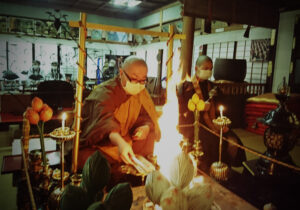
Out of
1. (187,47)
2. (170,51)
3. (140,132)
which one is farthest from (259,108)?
(170,51)

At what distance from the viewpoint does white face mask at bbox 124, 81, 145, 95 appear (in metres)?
A: 3.13

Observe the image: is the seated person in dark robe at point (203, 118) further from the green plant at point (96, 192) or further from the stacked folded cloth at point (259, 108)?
the green plant at point (96, 192)

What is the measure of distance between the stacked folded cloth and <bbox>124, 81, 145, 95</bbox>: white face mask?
4.94m

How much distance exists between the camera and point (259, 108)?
24.7ft

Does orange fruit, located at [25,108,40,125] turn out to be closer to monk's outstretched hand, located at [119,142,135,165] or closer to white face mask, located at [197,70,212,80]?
monk's outstretched hand, located at [119,142,135,165]

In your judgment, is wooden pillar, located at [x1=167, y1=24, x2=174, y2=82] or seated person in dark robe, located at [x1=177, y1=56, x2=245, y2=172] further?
seated person in dark robe, located at [x1=177, y1=56, x2=245, y2=172]

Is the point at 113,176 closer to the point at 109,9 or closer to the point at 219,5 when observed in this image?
the point at 219,5

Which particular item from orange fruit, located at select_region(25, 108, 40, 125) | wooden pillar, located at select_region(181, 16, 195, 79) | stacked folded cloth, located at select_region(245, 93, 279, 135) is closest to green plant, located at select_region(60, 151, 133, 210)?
orange fruit, located at select_region(25, 108, 40, 125)

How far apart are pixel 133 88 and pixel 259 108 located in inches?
227

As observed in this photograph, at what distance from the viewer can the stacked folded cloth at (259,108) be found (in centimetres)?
690

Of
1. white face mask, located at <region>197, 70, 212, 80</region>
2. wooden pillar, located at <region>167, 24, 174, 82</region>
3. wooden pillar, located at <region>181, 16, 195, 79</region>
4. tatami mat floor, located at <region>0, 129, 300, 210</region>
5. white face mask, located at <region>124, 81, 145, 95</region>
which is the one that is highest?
wooden pillar, located at <region>181, 16, 195, 79</region>

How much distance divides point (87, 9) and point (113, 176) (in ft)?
48.1

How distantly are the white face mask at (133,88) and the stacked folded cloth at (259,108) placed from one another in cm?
494

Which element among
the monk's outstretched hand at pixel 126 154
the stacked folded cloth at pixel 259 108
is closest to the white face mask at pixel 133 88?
the monk's outstretched hand at pixel 126 154
